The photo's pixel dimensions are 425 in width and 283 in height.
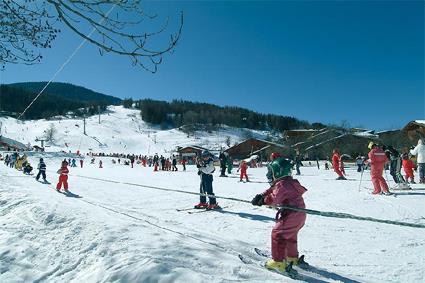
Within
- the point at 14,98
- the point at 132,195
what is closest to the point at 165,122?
Result: the point at 14,98

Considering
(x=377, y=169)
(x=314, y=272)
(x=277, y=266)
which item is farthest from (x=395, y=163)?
(x=277, y=266)

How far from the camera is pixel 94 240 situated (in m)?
6.12

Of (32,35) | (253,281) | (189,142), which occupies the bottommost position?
(253,281)

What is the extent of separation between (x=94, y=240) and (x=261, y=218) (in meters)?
4.50

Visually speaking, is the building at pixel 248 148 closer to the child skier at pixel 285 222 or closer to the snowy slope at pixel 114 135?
the snowy slope at pixel 114 135

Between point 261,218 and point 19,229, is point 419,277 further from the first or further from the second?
point 19,229

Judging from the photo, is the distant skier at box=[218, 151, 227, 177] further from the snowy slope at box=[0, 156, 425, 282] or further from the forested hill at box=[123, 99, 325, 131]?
the forested hill at box=[123, 99, 325, 131]

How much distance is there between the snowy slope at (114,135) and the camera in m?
129

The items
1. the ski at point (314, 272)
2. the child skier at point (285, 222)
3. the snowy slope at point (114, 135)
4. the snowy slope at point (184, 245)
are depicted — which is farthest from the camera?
the snowy slope at point (114, 135)

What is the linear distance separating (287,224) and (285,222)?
0.12 ft

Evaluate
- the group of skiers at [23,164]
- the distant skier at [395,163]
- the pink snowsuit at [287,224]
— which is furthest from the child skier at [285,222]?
the group of skiers at [23,164]

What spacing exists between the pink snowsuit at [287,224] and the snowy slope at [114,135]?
114360 mm

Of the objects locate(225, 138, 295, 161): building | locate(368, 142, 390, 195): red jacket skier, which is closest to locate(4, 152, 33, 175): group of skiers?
locate(368, 142, 390, 195): red jacket skier

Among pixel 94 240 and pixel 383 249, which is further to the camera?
pixel 383 249
